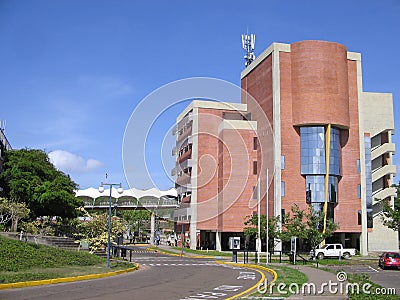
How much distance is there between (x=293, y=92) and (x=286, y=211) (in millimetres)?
14996

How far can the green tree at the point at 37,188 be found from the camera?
167ft

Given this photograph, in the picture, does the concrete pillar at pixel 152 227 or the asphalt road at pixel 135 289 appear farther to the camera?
the concrete pillar at pixel 152 227

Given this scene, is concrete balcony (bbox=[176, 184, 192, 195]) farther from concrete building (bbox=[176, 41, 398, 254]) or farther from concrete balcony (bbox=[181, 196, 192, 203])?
concrete building (bbox=[176, 41, 398, 254])

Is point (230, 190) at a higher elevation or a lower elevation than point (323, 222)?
higher

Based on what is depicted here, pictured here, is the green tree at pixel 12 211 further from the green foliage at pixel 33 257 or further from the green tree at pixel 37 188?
the green foliage at pixel 33 257

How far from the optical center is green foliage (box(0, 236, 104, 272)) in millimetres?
24062

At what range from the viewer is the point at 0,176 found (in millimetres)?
58312

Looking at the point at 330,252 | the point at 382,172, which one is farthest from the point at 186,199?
the point at 330,252

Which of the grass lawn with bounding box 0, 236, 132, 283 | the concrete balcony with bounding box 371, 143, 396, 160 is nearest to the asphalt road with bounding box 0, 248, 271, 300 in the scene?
the grass lawn with bounding box 0, 236, 132, 283

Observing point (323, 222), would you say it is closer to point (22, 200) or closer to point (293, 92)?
point (293, 92)

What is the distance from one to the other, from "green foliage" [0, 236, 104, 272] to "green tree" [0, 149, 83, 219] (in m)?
20.3

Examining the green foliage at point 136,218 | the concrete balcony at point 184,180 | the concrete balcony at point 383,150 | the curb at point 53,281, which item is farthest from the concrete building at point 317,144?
the green foliage at point 136,218

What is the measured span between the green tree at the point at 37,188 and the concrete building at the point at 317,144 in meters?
22.6

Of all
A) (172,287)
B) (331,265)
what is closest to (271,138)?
(331,265)
